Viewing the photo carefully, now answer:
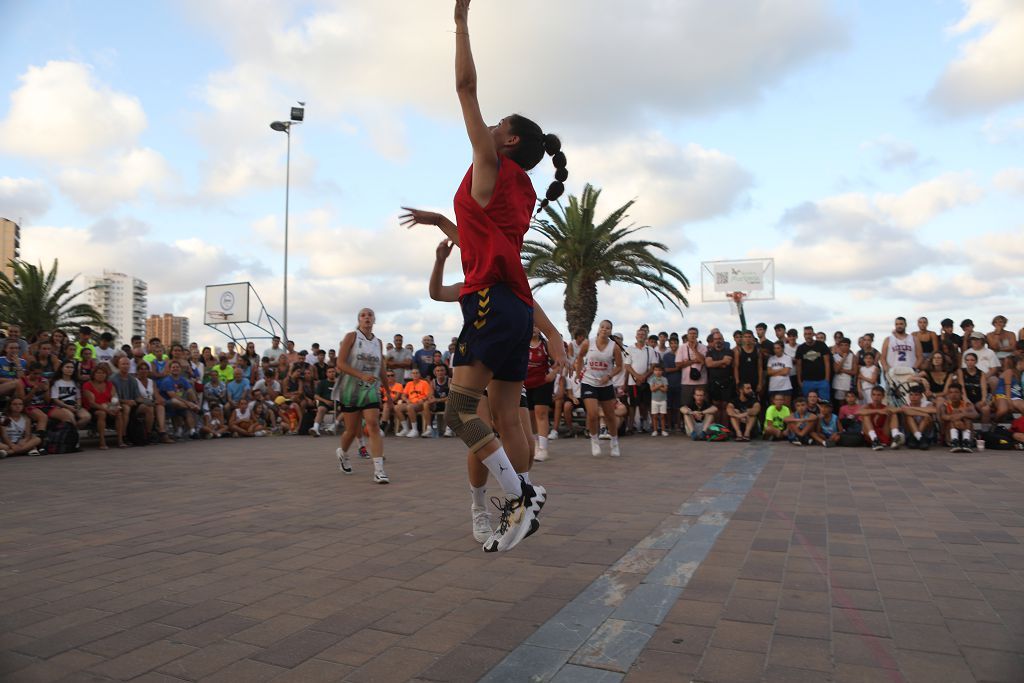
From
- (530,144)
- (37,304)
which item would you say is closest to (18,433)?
(530,144)

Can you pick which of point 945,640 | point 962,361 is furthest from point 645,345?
point 945,640

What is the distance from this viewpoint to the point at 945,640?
279 cm

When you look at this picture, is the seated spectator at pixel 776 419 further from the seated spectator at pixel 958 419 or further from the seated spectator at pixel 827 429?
the seated spectator at pixel 958 419

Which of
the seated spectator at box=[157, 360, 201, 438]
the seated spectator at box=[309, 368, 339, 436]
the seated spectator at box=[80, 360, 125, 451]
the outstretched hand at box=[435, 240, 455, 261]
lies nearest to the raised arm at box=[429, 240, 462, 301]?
the outstretched hand at box=[435, 240, 455, 261]

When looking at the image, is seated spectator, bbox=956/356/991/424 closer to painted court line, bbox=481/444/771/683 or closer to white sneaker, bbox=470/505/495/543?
painted court line, bbox=481/444/771/683

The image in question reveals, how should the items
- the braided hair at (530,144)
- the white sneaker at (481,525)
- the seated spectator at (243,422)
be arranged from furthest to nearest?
1. the seated spectator at (243,422)
2. the white sneaker at (481,525)
3. the braided hair at (530,144)

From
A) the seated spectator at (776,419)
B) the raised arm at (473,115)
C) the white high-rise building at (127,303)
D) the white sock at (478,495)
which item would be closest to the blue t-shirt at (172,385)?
the seated spectator at (776,419)

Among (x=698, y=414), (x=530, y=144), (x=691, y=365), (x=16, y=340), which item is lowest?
(x=698, y=414)

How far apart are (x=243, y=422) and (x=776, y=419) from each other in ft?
36.7

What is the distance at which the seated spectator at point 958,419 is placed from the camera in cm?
1048

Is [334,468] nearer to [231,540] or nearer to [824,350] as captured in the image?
[231,540]

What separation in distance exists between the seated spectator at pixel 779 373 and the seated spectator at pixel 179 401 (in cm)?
1148

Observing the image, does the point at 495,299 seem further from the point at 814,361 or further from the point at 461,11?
the point at 814,361

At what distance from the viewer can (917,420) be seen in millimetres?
11453
